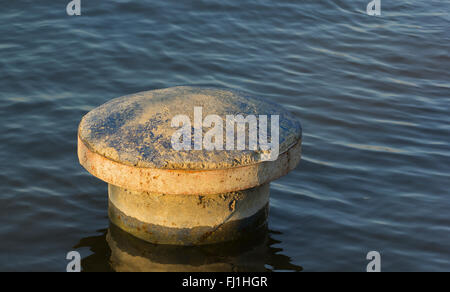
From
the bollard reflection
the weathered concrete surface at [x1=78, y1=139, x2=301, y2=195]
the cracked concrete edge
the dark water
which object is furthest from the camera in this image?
the dark water

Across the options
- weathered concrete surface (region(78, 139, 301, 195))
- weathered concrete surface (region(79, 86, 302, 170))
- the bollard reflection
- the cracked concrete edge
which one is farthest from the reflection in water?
weathered concrete surface (region(79, 86, 302, 170))

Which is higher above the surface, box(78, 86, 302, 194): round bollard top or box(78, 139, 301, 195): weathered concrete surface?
box(78, 86, 302, 194): round bollard top

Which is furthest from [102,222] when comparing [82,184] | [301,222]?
[301,222]

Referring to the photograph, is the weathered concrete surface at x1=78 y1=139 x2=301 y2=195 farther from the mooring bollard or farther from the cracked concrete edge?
the cracked concrete edge

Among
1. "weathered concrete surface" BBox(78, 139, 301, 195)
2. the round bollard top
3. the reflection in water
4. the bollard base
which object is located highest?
the round bollard top

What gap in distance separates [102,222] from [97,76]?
11.2ft

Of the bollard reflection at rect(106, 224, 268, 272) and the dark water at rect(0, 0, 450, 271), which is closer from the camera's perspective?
the bollard reflection at rect(106, 224, 268, 272)

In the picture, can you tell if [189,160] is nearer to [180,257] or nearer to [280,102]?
[180,257]

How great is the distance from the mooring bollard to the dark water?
0.78 feet

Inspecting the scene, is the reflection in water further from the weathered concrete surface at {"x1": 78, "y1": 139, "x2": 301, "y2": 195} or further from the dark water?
the weathered concrete surface at {"x1": 78, "y1": 139, "x2": 301, "y2": 195}

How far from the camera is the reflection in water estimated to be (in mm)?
4391

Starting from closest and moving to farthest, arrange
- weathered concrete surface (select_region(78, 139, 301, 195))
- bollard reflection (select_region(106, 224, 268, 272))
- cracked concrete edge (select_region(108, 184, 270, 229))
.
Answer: weathered concrete surface (select_region(78, 139, 301, 195)), cracked concrete edge (select_region(108, 184, 270, 229)), bollard reflection (select_region(106, 224, 268, 272))

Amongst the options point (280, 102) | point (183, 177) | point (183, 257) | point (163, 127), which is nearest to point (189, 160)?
point (183, 177)

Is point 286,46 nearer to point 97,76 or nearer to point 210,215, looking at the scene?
point 97,76
